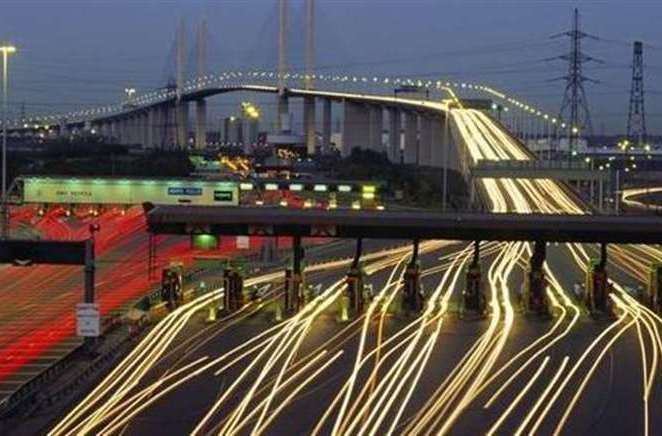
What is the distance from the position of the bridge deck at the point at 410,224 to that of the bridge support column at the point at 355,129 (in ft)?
275

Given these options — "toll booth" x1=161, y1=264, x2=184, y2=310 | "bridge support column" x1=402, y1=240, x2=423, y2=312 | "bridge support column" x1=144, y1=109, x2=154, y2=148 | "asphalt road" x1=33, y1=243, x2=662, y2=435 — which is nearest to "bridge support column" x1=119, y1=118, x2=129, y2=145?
"bridge support column" x1=144, y1=109, x2=154, y2=148

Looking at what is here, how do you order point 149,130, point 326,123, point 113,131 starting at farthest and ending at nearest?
point 113,131
point 149,130
point 326,123

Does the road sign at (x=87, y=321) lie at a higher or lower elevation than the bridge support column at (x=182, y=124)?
lower

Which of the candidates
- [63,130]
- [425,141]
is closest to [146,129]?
[63,130]

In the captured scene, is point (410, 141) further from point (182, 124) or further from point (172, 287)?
point (172, 287)

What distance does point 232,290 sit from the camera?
30406 millimetres

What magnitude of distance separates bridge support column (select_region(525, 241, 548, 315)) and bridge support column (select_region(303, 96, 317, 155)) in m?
80.4

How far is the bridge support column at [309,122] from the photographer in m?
112

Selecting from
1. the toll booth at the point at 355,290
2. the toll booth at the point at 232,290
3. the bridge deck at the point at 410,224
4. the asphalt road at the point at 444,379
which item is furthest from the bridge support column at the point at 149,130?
the asphalt road at the point at 444,379

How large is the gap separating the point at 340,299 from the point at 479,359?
8.91 meters

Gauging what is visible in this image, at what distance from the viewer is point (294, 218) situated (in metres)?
28.3

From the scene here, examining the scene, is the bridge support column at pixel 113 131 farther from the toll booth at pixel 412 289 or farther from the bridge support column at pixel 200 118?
the toll booth at pixel 412 289

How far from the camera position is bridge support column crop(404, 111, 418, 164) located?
107062 millimetres

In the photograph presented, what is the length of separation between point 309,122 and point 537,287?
8663cm
